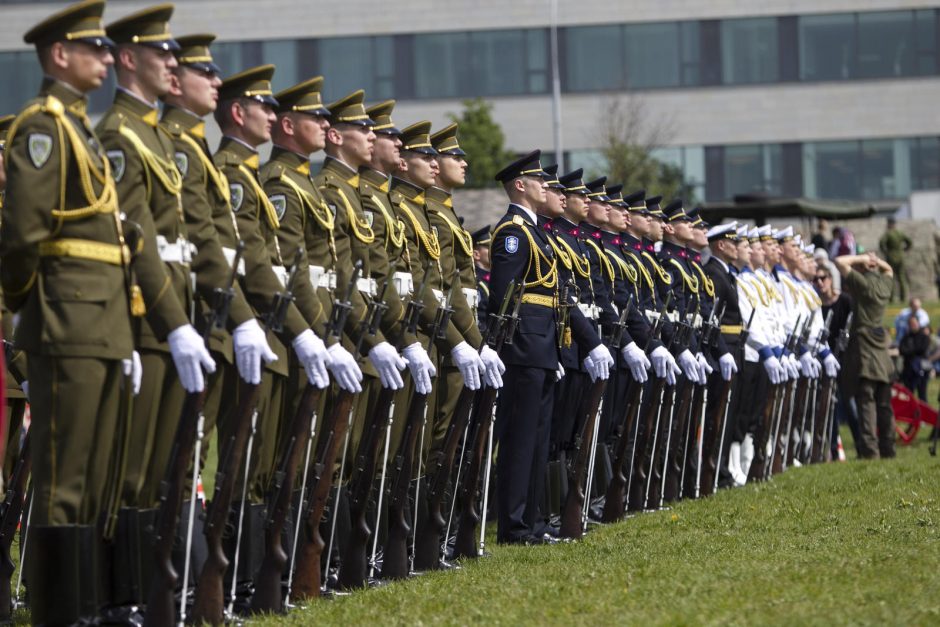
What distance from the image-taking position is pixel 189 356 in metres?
5.94

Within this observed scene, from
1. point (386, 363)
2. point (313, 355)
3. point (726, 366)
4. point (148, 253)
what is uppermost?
point (148, 253)

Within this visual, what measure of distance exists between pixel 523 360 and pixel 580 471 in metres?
0.79

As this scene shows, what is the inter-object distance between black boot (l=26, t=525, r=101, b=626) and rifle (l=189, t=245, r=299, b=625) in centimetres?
50

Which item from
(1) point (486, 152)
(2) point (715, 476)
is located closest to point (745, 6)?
(1) point (486, 152)

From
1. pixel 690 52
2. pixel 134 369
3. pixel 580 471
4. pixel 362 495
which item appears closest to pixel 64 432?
pixel 134 369

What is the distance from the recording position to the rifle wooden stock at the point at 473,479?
8.91 metres

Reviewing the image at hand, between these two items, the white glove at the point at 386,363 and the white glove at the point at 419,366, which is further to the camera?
the white glove at the point at 419,366

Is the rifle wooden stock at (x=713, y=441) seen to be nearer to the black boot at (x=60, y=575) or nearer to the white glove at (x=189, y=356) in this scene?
the white glove at (x=189, y=356)

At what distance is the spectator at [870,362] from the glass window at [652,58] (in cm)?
2511

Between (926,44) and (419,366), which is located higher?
(926,44)

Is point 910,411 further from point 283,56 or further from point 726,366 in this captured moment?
point 283,56

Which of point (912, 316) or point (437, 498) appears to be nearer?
point (437, 498)

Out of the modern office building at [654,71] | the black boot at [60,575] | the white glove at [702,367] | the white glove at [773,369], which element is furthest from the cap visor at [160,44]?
the modern office building at [654,71]

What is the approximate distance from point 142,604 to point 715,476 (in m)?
7.65
